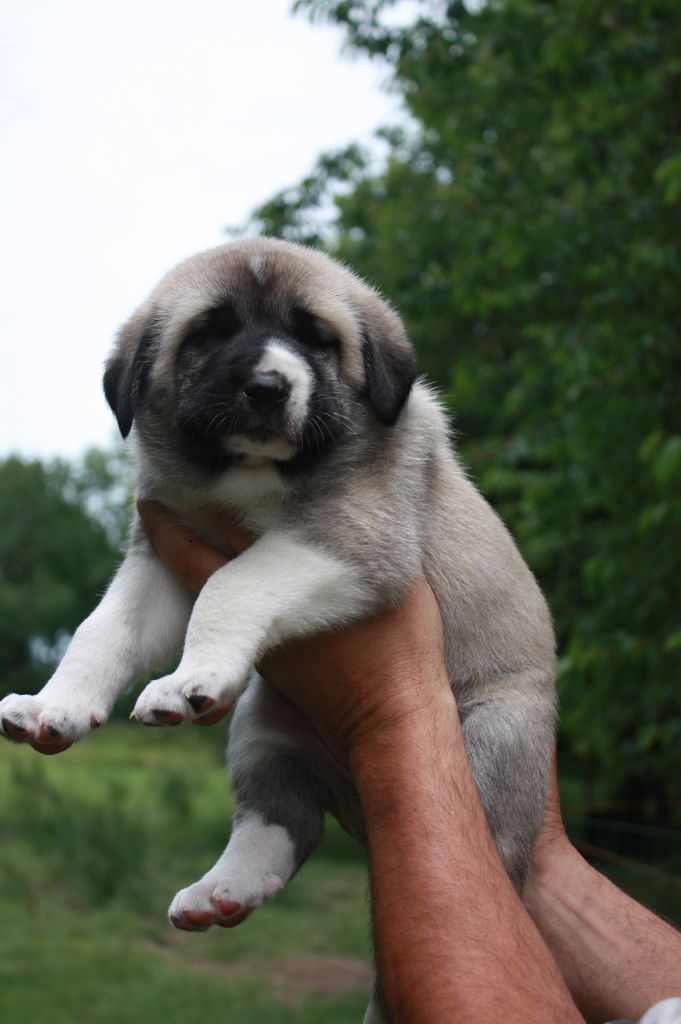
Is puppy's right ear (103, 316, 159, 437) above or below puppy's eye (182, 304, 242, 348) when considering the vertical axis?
below

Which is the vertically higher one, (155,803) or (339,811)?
(339,811)

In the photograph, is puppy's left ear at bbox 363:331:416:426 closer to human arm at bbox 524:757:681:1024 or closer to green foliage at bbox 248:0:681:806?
human arm at bbox 524:757:681:1024

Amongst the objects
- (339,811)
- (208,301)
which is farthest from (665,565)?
(208,301)

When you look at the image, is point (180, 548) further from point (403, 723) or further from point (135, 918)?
point (135, 918)

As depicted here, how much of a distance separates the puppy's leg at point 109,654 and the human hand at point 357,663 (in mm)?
158

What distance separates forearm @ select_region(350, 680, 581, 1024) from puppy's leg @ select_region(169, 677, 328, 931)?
0.60 meters

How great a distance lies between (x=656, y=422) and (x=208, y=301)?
4.40m

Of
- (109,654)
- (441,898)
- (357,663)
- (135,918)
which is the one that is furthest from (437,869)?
(135,918)

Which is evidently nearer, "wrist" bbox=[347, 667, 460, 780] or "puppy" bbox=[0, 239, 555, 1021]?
"wrist" bbox=[347, 667, 460, 780]

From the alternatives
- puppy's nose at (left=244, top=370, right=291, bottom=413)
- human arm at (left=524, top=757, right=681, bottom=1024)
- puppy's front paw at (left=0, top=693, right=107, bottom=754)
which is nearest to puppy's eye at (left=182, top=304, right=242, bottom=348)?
puppy's nose at (left=244, top=370, right=291, bottom=413)

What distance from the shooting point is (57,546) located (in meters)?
14.7

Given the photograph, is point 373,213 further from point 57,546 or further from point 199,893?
point 199,893

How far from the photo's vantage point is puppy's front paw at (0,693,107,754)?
279 cm

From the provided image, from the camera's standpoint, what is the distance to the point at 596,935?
313 cm
